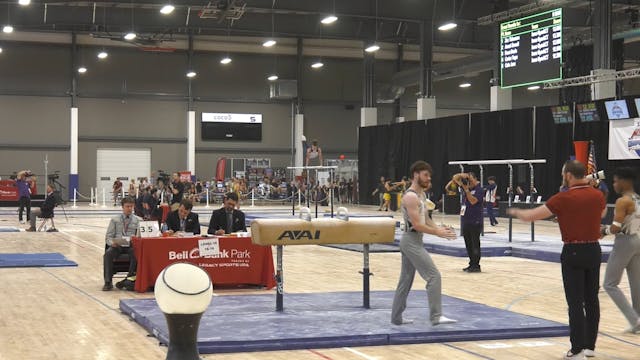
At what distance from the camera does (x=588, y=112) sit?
24.3 metres

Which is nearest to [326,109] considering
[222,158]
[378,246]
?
[222,158]

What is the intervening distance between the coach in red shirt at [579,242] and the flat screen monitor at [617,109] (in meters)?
17.4

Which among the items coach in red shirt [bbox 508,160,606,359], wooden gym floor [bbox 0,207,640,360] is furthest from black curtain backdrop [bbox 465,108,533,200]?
coach in red shirt [bbox 508,160,606,359]

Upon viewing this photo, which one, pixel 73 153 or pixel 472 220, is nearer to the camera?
pixel 472 220

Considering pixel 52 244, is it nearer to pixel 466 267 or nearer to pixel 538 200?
pixel 466 267

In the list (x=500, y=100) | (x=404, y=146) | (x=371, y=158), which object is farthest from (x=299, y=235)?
(x=371, y=158)

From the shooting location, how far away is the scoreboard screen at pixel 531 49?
2086cm

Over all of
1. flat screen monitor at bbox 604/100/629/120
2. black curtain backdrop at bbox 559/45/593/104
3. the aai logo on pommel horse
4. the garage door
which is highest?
black curtain backdrop at bbox 559/45/593/104

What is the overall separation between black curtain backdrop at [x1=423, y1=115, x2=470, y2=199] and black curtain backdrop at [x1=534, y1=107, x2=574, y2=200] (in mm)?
4065

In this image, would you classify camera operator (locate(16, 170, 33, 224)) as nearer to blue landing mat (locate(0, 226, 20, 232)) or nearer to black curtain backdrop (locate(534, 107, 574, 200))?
blue landing mat (locate(0, 226, 20, 232))

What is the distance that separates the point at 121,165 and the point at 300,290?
1172 inches

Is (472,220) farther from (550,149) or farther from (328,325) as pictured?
(550,149)

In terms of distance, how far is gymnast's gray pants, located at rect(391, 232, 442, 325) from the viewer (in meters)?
7.73

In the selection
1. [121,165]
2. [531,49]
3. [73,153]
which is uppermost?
[531,49]
